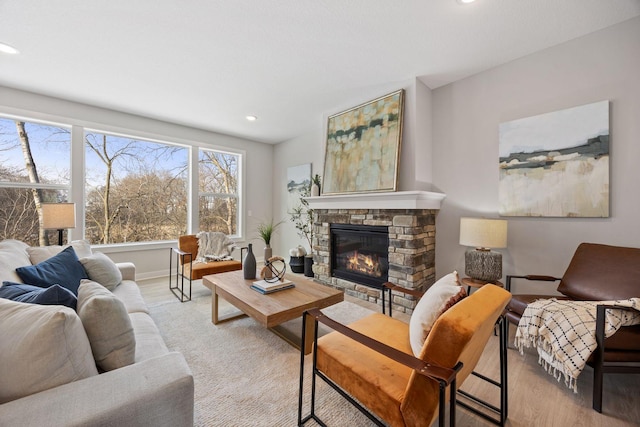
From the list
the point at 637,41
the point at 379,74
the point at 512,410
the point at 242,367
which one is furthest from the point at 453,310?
the point at 637,41

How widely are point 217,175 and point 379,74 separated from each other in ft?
11.9

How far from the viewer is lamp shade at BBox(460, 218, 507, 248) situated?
2.43m

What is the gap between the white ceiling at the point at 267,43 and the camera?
1997mm

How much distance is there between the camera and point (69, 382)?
90 cm

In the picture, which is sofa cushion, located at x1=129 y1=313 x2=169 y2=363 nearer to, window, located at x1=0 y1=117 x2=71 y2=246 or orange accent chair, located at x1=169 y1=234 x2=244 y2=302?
orange accent chair, located at x1=169 y1=234 x2=244 y2=302

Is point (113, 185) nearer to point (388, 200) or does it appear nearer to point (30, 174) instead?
point (30, 174)

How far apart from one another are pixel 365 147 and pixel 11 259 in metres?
A: 3.39

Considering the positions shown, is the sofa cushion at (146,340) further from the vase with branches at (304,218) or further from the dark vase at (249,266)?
the vase with branches at (304,218)

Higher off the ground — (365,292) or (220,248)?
(220,248)

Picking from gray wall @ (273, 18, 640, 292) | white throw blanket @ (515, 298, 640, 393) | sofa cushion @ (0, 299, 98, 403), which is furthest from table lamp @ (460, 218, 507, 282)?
sofa cushion @ (0, 299, 98, 403)

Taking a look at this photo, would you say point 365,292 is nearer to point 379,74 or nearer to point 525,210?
point 525,210

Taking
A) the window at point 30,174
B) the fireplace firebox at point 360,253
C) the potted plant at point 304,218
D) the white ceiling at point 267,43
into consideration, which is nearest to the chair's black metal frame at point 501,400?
the fireplace firebox at point 360,253

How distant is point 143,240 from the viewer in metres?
4.32

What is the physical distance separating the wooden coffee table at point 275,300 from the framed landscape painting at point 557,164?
210 cm
